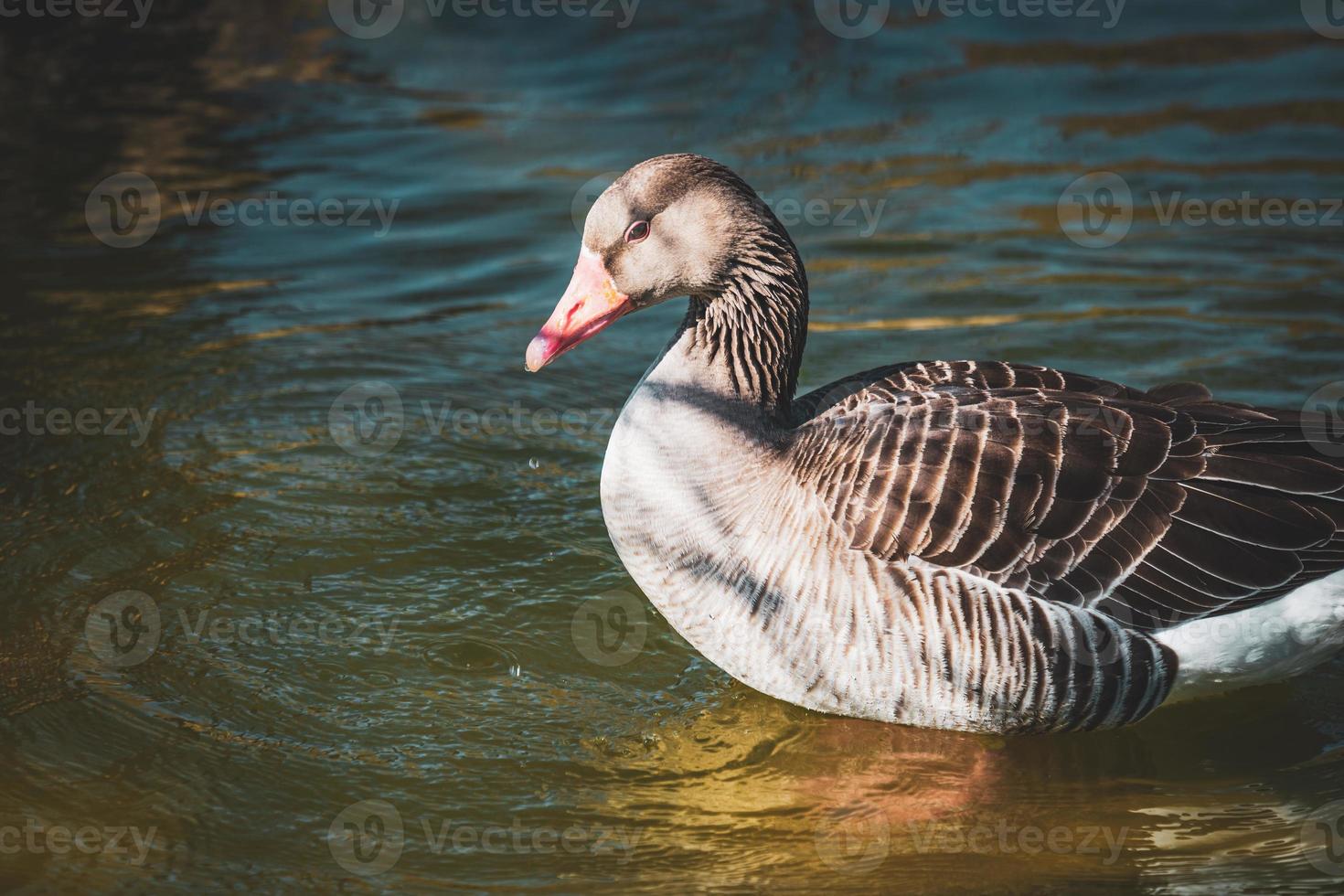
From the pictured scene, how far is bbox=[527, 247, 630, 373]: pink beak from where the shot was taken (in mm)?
5805

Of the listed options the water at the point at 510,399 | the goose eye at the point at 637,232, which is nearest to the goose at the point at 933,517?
the goose eye at the point at 637,232

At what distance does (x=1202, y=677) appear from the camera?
5.64m

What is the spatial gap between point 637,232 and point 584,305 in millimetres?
377

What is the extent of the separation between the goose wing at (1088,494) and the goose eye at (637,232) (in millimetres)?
1059

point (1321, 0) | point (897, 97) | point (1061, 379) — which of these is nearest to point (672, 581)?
point (1061, 379)

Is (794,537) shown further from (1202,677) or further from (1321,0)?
(1321,0)

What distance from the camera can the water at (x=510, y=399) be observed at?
538cm

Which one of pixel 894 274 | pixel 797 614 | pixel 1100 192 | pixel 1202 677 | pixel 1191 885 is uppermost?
pixel 1100 192

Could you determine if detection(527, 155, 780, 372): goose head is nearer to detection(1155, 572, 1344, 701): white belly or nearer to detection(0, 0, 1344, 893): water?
detection(0, 0, 1344, 893): water

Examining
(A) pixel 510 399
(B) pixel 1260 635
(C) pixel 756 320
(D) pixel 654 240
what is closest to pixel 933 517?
(C) pixel 756 320

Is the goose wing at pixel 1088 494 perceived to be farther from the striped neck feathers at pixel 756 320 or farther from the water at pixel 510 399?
the water at pixel 510 399

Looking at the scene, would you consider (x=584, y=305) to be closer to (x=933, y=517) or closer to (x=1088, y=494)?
(x=933, y=517)

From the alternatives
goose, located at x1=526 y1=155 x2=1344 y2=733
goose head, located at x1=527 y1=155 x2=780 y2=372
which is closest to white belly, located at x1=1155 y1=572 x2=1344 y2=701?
goose, located at x1=526 y1=155 x2=1344 y2=733

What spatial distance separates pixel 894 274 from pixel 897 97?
3.81m
